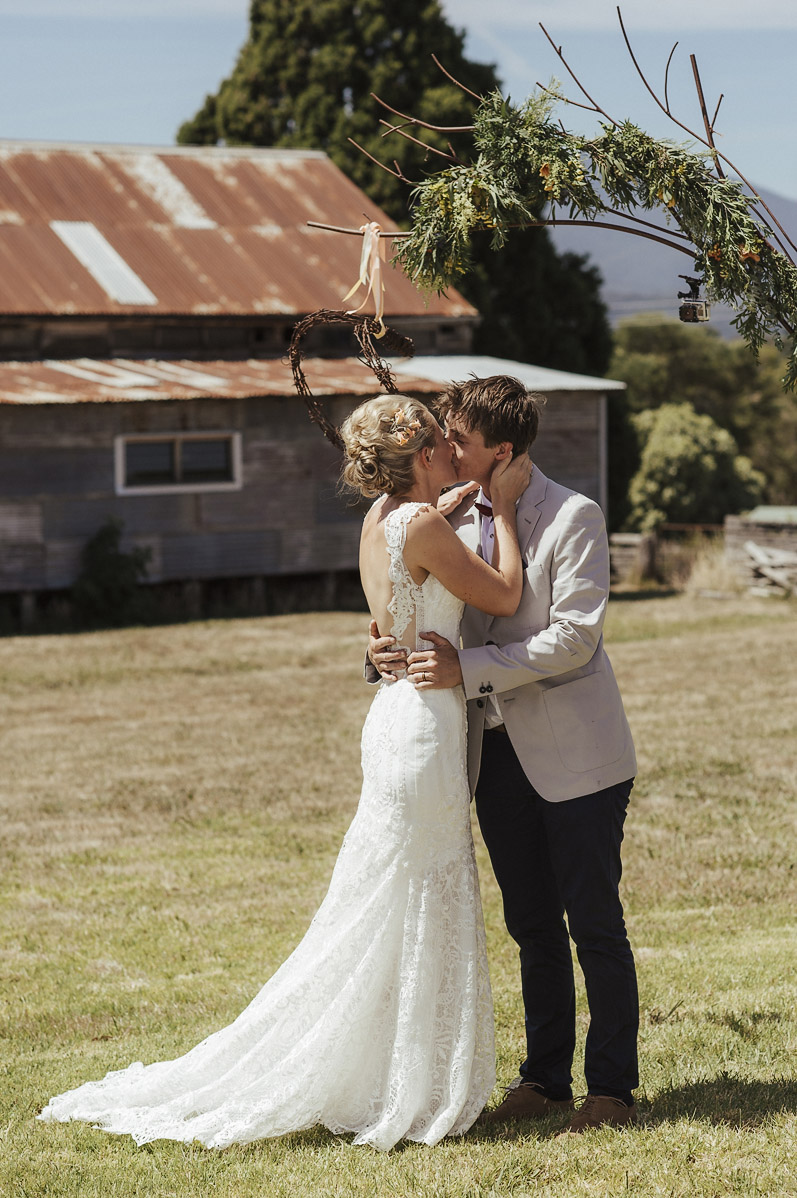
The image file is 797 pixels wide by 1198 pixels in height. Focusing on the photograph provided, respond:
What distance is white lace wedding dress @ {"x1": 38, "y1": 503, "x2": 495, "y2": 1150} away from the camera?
4000 millimetres

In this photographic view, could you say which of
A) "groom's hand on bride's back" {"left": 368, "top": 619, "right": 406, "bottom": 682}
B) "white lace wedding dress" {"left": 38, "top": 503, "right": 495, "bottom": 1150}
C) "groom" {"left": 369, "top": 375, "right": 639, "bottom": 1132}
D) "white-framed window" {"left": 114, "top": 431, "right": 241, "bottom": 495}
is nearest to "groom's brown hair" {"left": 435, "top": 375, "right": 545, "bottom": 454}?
"groom" {"left": 369, "top": 375, "right": 639, "bottom": 1132}

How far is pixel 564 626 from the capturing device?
12.9ft

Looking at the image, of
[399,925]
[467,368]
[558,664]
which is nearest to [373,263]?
[558,664]

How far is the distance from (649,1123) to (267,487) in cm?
1700

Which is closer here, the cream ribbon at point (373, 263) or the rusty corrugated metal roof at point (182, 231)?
the cream ribbon at point (373, 263)

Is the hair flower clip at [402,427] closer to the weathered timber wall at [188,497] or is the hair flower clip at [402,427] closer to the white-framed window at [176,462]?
the weathered timber wall at [188,497]

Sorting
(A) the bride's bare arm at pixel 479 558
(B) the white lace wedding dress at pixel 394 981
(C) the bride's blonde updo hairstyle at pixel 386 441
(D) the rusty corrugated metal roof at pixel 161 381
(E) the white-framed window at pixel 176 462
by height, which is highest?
(D) the rusty corrugated metal roof at pixel 161 381

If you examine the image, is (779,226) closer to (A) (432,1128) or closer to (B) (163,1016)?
(A) (432,1128)

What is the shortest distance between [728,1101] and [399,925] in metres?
1.29

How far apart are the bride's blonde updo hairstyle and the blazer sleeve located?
1.61ft

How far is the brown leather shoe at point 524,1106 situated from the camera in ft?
13.7

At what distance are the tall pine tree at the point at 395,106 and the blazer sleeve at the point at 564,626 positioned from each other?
29.3 metres

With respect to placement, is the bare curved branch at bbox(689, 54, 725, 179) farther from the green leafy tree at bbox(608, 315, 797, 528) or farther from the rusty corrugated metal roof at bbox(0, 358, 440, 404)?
the green leafy tree at bbox(608, 315, 797, 528)

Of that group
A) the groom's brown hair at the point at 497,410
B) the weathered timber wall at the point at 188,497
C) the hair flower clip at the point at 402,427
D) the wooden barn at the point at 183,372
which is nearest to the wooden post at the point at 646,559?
the wooden barn at the point at 183,372
